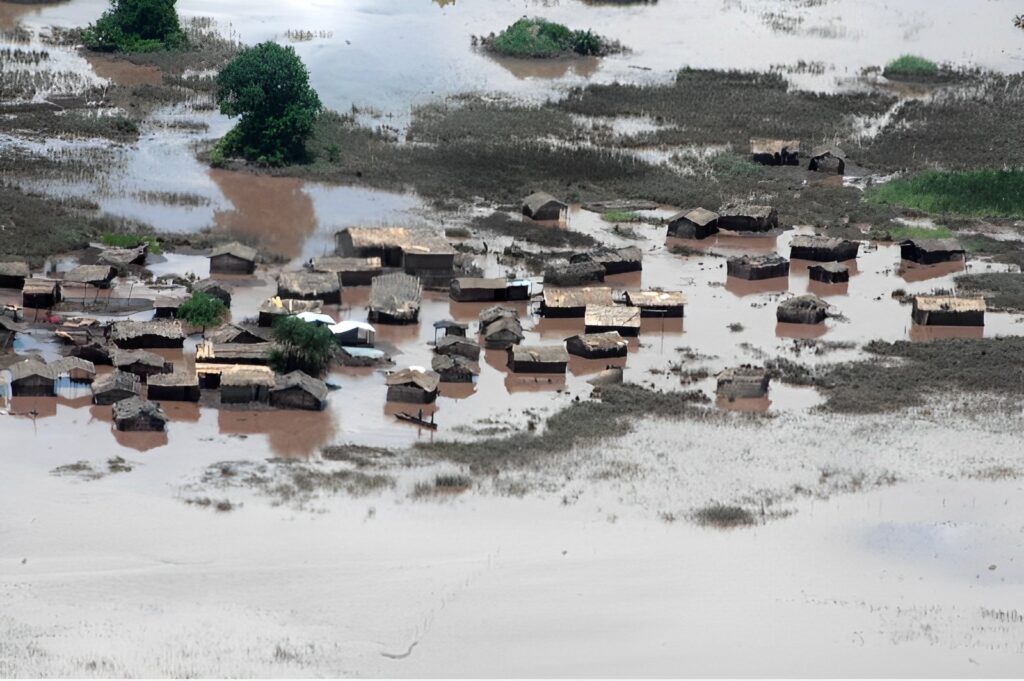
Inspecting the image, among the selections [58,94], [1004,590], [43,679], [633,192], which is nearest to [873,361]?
[1004,590]

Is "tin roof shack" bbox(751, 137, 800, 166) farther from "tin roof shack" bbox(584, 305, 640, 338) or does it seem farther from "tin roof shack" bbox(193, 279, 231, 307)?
"tin roof shack" bbox(193, 279, 231, 307)

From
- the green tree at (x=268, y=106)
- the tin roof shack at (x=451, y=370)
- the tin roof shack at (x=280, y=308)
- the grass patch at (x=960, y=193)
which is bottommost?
the tin roof shack at (x=451, y=370)

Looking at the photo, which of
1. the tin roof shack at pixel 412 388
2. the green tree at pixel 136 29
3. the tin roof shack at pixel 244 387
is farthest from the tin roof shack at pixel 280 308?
the green tree at pixel 136 29

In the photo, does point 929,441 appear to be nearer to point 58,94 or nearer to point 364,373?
point 364,373

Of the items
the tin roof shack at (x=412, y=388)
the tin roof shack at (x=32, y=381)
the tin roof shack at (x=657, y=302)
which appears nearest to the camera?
the tin roof shack at (x=32, y=381)

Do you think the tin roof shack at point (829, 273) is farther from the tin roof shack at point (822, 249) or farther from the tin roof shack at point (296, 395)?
the tin roof shack at point (296, 395)
